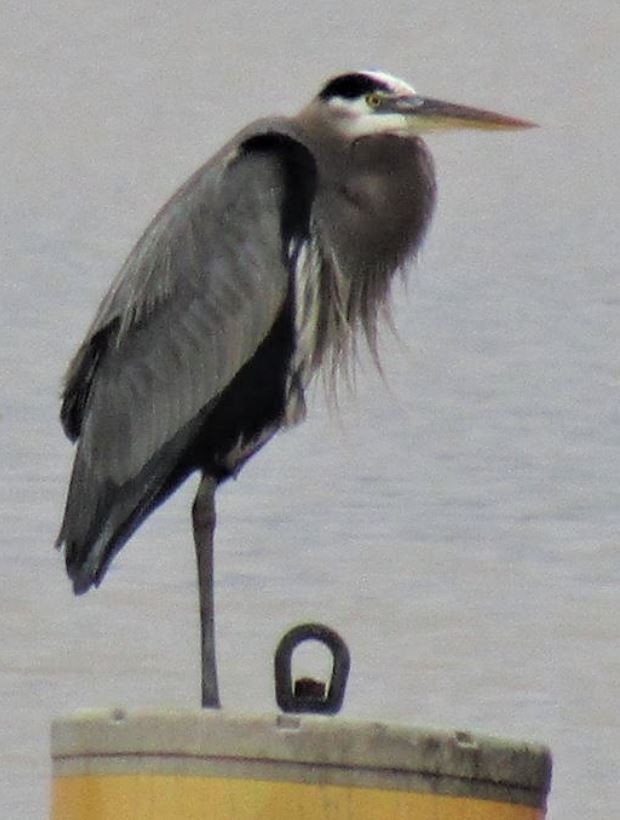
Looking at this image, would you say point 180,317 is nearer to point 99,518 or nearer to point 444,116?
point 99,518

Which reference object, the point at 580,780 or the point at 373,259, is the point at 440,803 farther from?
the point at 580,780

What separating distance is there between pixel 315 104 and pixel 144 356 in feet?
1.62

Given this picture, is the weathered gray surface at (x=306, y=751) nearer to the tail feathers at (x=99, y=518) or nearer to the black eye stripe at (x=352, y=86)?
the tail feathers at (x=99, y=518)

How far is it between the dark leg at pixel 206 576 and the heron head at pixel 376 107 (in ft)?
2.02

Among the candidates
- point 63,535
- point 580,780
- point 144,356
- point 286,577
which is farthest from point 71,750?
point 286,577

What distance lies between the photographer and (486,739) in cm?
265

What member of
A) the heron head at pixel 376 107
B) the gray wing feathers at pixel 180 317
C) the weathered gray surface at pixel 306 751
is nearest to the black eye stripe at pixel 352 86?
the heron head at pixel 376 107

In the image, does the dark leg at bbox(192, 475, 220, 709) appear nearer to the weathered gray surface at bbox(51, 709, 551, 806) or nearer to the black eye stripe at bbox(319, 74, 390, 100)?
the black eye stripe at bbox(319, 74, 390, 100)

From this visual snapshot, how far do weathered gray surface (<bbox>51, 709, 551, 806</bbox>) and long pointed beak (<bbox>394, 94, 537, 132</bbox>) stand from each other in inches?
58.5

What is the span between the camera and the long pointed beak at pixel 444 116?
155 inches

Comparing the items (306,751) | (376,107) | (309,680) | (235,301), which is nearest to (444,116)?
(376,107)

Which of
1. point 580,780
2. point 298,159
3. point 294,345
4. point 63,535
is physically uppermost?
point 298,159

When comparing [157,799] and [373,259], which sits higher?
[373,259]

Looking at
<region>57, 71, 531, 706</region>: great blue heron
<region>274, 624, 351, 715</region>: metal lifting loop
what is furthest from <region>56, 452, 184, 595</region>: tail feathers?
<region>274, 624, 351, 715</region>: metal lifting loop
